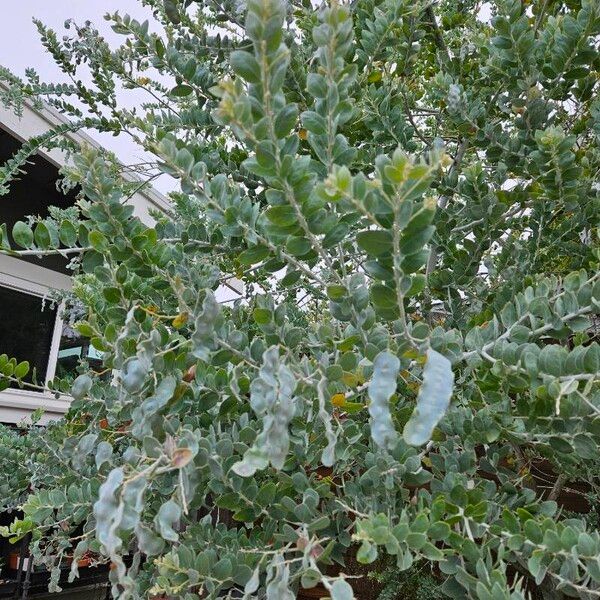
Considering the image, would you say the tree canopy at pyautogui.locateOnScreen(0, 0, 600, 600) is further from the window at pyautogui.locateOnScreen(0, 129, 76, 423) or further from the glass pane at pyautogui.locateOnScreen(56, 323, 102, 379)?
the glass pane at pyautogui.locateOnScreen(56, 323, 102, 379)

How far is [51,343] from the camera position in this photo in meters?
5.23

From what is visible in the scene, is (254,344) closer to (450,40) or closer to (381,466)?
(381,466)

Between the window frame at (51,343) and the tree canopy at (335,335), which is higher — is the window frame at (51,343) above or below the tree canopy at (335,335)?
below

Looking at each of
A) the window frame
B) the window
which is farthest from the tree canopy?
the window

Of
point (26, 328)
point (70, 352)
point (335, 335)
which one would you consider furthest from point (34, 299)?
point (335, 335)

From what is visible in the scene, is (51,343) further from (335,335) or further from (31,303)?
(335,335)

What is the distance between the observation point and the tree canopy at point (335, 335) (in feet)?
2.17

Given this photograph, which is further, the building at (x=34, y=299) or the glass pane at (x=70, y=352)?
the glass pane at (x=70, y=352)

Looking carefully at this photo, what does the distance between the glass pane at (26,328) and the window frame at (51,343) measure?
0.05 metres

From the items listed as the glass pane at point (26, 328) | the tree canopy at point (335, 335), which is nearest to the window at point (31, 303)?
the glass pane at point (26, 328)

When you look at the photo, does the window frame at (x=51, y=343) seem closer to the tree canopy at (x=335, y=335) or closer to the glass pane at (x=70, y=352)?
the glass pane at (x=70, y=352)

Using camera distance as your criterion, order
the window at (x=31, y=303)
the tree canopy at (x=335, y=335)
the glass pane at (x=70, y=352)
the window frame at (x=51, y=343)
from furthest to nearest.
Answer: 1. the glass pane at (x=70, y=352)
2. the window at (x=31, y=303)
3. the window frame at (x=51, y=343)
4. the tree canopy at (x=335, y=335)

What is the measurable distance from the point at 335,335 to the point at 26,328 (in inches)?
187

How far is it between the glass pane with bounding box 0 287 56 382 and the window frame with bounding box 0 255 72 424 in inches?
2.2
